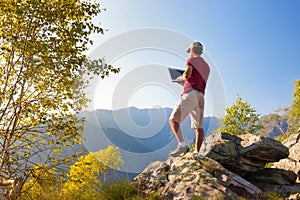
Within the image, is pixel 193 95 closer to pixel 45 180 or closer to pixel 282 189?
pixel 282 189

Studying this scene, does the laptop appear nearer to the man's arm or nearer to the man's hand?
the man's hand

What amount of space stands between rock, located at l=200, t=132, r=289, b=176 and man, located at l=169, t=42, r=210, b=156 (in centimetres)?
162

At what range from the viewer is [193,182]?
26.6ft

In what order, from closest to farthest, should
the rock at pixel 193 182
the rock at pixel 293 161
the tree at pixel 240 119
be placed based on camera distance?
1. the rock at pixel 193 182
2. the rock at pixel 293 161
3. the tree at pixel 240 119

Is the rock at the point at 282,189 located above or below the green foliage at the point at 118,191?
above

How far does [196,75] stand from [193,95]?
76cm

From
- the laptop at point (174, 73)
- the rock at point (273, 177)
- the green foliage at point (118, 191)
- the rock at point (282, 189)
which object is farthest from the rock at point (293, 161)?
the green foliage at point (118, 191)

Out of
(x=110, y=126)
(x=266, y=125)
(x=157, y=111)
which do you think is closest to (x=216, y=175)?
(x=157, y=111)

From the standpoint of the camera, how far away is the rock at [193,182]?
303 inches

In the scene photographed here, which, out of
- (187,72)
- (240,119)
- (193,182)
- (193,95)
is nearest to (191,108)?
(193,95)

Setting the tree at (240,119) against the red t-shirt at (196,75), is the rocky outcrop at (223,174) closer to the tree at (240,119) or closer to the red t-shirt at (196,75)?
the red t-shirt at (196,75)

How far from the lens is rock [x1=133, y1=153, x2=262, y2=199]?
25.3 feet

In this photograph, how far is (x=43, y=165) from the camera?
308 inches

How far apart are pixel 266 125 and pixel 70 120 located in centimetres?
4047
